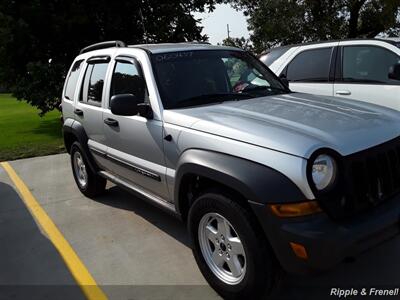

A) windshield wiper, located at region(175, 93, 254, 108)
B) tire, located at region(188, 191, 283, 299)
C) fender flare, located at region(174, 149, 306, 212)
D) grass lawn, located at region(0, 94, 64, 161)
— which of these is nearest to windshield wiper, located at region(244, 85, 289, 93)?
windshield wiper, located at region(175, 93, 254, 108)

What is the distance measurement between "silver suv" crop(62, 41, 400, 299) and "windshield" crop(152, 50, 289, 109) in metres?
0.01

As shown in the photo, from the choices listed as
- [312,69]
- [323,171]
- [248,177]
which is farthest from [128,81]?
[312,69]

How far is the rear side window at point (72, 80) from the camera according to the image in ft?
20.0

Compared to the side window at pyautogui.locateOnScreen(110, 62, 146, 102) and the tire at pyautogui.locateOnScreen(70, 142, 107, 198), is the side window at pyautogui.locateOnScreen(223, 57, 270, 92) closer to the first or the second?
the side window at pyautogui.locateOnScreen(110, 62, 146, 102)

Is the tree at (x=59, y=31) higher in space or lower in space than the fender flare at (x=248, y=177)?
higher

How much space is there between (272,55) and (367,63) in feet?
5.69

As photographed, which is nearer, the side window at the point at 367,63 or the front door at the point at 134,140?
the front door at the point at 134,140

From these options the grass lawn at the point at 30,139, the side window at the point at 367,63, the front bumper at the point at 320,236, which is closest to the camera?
the front bumper at the point at 320,236

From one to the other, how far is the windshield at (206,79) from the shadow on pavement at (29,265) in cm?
180

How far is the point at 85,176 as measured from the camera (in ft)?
20.1

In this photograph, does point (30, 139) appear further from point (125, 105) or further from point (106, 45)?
point (125, 105)

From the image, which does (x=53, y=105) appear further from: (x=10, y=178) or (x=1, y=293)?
(x=1, y=293)

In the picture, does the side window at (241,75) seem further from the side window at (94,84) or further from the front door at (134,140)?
the side window at (94,84)

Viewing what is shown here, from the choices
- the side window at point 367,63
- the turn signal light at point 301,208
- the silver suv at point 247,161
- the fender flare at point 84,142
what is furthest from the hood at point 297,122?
the side window at point 367,63
